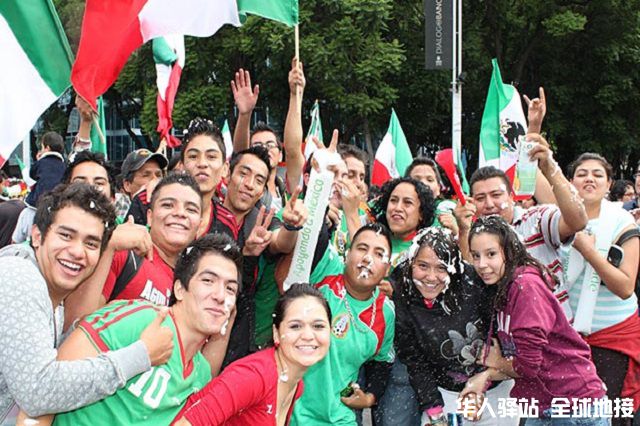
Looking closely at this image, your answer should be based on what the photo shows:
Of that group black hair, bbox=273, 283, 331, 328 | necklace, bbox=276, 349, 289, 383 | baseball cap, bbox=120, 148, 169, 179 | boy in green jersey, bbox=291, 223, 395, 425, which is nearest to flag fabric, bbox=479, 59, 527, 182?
baseball cap, bbox=120, 148, 169, 179

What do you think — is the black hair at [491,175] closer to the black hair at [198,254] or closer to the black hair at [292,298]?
the black hair at [292,298]

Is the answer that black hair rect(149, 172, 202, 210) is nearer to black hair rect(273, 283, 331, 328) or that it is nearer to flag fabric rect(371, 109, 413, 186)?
black hair rect(273, 283, 331, 328)

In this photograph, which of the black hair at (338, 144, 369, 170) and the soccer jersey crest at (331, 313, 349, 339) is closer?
the soccer jersey crest at (331, 313, 349, 339)

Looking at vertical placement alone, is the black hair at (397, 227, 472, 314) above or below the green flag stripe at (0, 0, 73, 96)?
below

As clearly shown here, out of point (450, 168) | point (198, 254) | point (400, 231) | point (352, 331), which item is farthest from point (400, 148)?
point (198, 254)

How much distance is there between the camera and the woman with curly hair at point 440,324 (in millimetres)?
3986

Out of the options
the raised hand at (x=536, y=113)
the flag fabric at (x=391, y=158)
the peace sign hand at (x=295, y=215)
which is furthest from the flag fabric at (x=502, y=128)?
the peace sign hand at (x=295, y=215)

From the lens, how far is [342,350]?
3.82m

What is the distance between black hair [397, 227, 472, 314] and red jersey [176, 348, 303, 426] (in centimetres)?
112

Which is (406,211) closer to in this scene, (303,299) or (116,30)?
(303,299)

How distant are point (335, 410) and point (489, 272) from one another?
1.05 metres

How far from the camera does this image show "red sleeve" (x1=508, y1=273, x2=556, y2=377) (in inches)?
144

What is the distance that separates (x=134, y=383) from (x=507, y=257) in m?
2.05

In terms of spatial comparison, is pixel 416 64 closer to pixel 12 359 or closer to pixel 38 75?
pixel 38 75
